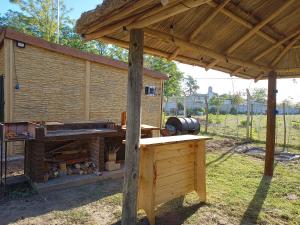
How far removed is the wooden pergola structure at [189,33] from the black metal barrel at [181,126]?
5.06 meters

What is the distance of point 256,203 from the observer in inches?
186

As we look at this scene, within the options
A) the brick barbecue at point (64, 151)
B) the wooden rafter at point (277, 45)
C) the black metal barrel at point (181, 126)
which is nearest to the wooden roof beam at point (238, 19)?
the wooden rafter at point (277, 45)


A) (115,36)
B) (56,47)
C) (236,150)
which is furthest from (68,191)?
(236,150)

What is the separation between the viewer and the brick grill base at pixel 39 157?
5.15 m

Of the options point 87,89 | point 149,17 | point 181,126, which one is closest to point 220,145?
point 181,126

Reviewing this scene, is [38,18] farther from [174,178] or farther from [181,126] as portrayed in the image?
[174,178]

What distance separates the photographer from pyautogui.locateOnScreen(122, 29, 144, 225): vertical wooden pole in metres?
3.37

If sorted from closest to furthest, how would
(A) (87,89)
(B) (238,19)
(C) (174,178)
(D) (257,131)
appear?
(B) (238,19)
(C) (174,178)
(A) (87,89)
(D) (257,131)

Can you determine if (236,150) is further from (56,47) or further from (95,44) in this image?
(95,44)

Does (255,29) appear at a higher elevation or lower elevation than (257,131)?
higher

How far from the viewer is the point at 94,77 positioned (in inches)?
357

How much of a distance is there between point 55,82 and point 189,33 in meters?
5.18

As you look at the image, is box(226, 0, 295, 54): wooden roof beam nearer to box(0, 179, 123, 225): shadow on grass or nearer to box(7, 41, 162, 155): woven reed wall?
box(0, 179, 123, 225): shadow on grass

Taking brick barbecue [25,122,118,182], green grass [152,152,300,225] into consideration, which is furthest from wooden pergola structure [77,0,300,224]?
brick barbecue [25,122,118,182]
